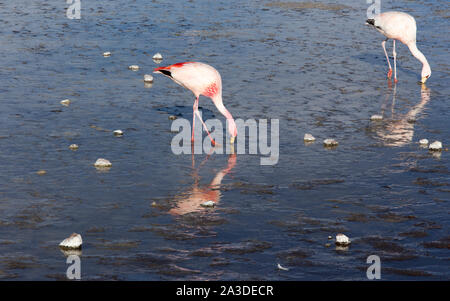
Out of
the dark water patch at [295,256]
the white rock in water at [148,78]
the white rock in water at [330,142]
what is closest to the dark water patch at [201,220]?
the dark water patch at [295,256]

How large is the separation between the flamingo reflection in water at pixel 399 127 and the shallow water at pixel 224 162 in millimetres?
56

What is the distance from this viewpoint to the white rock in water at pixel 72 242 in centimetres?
789

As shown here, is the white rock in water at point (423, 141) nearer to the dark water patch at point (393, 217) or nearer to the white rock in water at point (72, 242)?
the dark water patch at point (393, 217)

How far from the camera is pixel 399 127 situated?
13.1 metres

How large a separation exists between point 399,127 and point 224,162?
11.9 ft

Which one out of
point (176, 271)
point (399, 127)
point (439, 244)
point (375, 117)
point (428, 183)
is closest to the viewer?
point (176, 271)

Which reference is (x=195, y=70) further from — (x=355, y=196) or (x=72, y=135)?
(x=355, y=196)

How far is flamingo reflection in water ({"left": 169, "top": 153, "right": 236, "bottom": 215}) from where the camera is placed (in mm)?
9289

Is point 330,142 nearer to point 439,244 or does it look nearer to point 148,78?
point 439,244

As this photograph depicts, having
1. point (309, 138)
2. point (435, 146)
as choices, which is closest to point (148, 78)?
point (309, 138)

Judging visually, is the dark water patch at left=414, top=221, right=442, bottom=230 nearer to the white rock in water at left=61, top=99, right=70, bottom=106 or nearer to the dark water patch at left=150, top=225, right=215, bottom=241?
the dark water patch at left=150, top=225, right=215, bottom=241

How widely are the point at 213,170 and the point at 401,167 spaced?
2754mm
